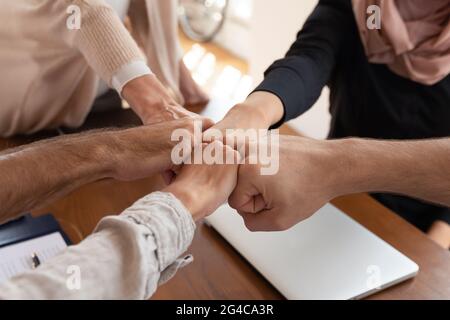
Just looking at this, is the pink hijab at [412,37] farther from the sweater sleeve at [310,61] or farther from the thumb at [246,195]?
the thumb at [246,195]

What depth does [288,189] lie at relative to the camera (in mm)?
749

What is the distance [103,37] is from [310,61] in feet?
1.45

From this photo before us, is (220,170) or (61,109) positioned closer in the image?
(220,170)

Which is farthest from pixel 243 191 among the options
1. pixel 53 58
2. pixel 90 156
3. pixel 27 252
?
pixel 53 58

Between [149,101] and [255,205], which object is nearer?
[255,205]

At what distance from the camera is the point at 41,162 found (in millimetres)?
655

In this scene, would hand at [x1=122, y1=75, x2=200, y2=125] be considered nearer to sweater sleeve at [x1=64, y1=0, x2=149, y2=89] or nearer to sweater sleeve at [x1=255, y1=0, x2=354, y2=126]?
sweater sleeve at [x1=64, y1=0, x2=149, y2=89]

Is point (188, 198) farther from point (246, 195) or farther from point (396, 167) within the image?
point (396, 167)

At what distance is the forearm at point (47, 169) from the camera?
2.04 feet

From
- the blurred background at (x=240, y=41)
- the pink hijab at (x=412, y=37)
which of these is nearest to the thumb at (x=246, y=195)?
the pink hijab at (x=412, y=37)

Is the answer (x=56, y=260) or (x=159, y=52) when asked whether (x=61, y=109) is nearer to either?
(x=159, y=52)

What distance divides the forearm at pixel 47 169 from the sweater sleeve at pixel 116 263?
0.60 feet
